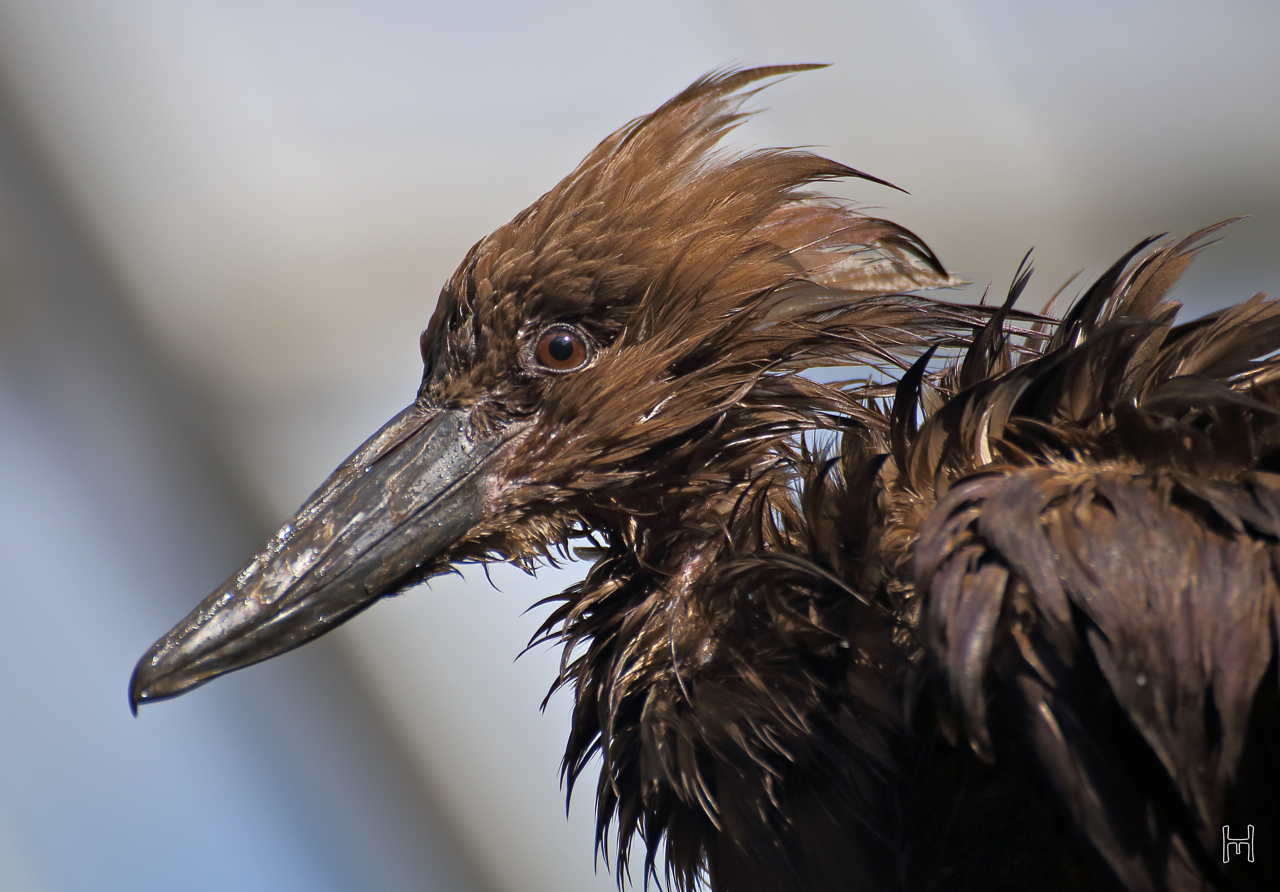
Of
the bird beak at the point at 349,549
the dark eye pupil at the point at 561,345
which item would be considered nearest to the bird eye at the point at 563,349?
the dark eye pupil at the point at 561,345

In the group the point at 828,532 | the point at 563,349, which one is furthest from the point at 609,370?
the point at 828,532

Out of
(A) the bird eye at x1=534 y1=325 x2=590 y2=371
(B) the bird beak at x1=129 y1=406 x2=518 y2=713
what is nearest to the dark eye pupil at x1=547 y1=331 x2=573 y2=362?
(A) the bird eye at x1=534 y1=325 x2=590 y2=371

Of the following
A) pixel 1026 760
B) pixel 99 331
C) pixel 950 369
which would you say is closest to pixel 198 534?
pixel 99 331

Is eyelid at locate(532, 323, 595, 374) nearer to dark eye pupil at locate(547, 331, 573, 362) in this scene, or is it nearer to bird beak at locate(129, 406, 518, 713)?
dark eye pupil at locate(547, 331, 573, 362)

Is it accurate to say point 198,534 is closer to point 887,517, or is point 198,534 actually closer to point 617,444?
point 617,444

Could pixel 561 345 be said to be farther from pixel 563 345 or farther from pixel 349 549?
pixel 349 549

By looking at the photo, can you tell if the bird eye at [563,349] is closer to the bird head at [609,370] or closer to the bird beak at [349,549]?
the bird head at [609,370]

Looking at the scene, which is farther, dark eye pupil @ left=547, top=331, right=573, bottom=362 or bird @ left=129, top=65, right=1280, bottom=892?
dark eye pupil @ left=547, top=331, right=573, bottom=362
